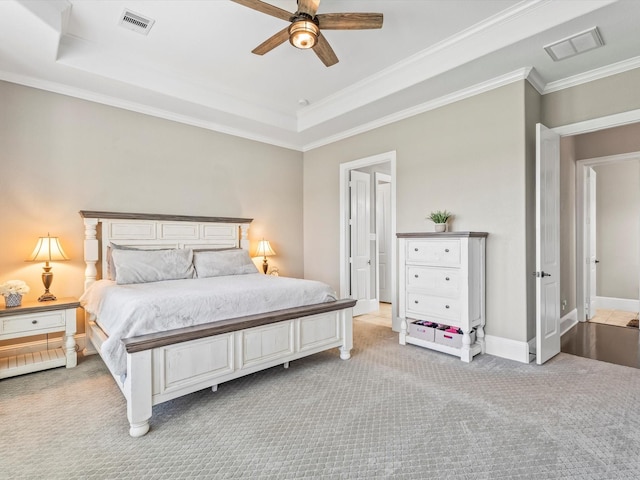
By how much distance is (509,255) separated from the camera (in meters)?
3.36

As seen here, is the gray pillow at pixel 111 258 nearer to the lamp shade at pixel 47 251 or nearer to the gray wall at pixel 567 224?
the lamp shade at pixel 47 251

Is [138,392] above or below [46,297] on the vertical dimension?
below

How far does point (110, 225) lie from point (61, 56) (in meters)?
1.66

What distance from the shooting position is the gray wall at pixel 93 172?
3281mm

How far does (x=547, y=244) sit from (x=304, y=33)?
2923 millimetres

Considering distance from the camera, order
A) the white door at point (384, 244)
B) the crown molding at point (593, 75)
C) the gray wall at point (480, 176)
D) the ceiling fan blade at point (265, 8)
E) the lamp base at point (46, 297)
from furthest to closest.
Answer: the white door at point (384, 244) → the gray wall at point (480, 176) → the lamp base at point (46, 297) → the crown molding at point (593, 75) → the ceiling fan blade at point (265, 8)

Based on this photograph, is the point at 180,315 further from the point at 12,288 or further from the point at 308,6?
the point at 308,6

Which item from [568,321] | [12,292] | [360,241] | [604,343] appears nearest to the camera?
[12,292]

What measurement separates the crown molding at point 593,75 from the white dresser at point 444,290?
1.72 metres

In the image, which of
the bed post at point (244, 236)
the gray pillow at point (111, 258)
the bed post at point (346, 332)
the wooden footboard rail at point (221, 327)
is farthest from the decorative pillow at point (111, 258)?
the bed post at point (346, 332)

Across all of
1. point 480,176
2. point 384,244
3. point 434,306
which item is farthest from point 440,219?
point 384,244

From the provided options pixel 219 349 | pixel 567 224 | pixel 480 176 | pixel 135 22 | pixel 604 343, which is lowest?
pixel 604 343

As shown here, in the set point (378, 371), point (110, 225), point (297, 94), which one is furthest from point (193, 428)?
point (297, 94)

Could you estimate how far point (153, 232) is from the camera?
13.3ft
